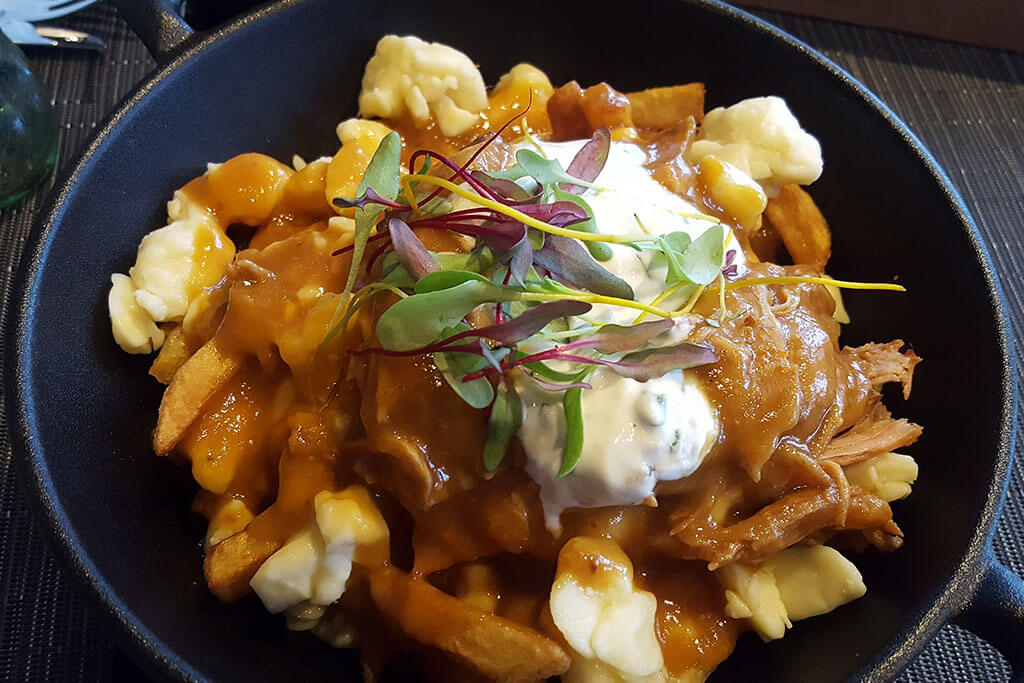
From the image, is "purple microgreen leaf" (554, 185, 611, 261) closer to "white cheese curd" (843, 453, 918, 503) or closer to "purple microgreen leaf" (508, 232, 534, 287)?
"purple microgreen leaf" (508, 232, 534, 287)

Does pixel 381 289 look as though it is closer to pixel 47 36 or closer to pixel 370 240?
pixel 370 240

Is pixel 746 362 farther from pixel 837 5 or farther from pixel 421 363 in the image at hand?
pixel 837 5

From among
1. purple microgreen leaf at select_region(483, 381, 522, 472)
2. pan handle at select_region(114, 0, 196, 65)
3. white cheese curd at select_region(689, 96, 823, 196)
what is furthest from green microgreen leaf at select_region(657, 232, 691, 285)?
pan handle at select_region(114, 0, 196, 65)

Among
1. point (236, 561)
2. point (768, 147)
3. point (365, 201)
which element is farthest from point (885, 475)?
point (236, 561)

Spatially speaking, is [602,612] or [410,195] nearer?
[602,612]

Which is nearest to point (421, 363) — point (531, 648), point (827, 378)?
point (531, 648)

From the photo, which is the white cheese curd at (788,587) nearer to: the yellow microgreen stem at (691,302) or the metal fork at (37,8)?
the yellow microgreen stem at (691,302)

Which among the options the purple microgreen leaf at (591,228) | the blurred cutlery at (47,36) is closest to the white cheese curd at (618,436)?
the purple microgreen leaf at (591,228)
